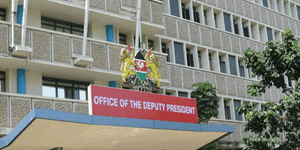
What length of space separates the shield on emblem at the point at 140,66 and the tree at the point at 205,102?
Result: 5365 millimetres

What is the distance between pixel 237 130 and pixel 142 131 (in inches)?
517

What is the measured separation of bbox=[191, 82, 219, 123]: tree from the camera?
25156 millimetres

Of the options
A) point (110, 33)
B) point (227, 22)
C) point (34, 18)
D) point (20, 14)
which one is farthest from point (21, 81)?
point (227, 22)

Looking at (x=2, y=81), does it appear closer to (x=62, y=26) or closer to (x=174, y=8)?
(x=62, y=26)

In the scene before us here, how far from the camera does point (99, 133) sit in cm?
1717

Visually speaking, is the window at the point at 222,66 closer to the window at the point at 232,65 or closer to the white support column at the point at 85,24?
the window at the point at 232,65

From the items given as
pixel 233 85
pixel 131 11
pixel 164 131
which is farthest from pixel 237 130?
pixel 164 131

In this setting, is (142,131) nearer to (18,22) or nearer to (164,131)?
(164,131)

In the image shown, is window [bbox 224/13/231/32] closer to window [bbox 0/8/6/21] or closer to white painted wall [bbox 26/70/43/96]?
white painted wall [bbox 26/70/43/96]

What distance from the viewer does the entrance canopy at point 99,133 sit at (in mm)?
14984

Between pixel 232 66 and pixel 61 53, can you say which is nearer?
pixel 61 53

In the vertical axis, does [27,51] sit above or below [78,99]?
above

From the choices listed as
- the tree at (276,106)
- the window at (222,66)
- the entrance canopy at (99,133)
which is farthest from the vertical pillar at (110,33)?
the window at (222,66)

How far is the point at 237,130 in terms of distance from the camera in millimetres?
29953
